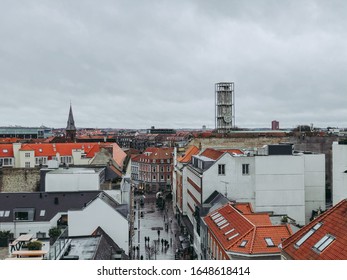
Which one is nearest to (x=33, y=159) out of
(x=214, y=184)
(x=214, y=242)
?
(x=214, y=184)

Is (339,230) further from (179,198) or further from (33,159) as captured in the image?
(33,159)

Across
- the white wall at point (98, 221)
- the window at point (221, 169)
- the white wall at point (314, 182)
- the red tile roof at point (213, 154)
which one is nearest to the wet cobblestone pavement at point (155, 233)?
the window at point (221, 169)

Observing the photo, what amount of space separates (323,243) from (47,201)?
83.0ft

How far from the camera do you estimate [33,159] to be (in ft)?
252

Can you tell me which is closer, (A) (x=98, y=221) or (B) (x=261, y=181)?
(A) (x=98, y=221)

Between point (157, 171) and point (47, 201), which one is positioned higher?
point (47, 201)

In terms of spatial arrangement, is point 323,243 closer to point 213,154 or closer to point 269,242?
point 269,242

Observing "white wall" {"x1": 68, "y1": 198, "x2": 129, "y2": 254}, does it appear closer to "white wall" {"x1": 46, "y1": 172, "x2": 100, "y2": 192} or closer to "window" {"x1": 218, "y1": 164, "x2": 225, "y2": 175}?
"white wall" {"x1": 46, "y1": 172, "x2": 100, "y2": 192}

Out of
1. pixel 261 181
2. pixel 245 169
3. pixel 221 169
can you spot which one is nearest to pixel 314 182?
pixel 261 181

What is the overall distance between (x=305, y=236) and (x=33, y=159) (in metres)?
64.6

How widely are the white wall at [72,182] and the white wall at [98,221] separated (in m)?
9.84

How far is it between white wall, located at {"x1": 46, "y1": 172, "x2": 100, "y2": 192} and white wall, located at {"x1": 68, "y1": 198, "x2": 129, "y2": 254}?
32.3 ft

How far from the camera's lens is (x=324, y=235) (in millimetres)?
18594
